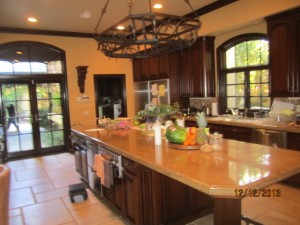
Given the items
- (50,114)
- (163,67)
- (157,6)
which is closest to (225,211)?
(157,6)

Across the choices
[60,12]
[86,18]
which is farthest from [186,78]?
[60,12]

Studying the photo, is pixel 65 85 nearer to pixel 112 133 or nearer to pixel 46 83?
pixel 46 83

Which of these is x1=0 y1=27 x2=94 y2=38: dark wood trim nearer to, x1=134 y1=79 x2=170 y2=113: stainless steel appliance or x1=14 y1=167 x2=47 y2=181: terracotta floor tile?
x1=134 y1=79 x2=170 y2=113: stainless steel appliance

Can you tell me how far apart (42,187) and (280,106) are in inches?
167

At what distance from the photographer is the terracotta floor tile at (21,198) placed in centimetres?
359

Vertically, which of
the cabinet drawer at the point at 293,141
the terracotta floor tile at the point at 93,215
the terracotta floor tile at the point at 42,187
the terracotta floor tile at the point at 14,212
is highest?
the cabinet drawer at the point at 293,141

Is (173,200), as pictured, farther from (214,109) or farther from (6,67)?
(6,67)

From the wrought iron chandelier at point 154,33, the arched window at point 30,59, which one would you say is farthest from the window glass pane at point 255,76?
the arched window at point 30,59

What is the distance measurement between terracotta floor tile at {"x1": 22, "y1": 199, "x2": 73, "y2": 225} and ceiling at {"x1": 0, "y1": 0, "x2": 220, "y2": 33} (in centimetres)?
332

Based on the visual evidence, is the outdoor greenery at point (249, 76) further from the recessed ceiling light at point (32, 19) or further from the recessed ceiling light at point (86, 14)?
the recessed ceiling light at point (32, 19)

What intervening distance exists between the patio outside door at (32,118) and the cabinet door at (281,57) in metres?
5.02

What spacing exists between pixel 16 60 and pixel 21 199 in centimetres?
363

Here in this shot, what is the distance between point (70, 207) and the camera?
Answer: 11.3 feet

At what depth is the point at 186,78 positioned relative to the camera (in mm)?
5660
